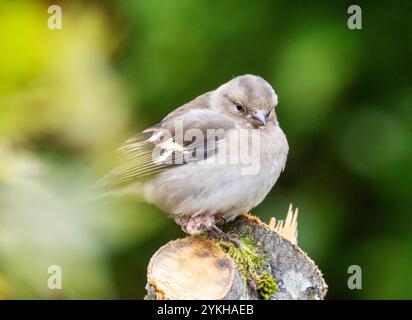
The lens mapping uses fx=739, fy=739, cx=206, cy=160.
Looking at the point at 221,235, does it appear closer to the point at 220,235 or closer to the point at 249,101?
the point at 220,235

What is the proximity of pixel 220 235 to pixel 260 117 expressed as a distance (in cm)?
88

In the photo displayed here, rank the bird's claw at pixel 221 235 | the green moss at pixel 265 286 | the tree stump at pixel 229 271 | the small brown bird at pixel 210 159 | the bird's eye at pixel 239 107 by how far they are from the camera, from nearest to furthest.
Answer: the tree stump at pixel 229 271 → the green moss at pixel 265 286 → the bird's claw at pixel 221 235 → the small brown bird at pixel 210 159 → the bird's eye at pixel 239 107

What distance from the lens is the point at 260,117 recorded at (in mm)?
4336

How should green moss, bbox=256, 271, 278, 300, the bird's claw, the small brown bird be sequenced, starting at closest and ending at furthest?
green moss, bbox=256, 271, 278, 300 < the bird's claw < the small brown bird

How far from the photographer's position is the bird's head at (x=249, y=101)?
4320mm

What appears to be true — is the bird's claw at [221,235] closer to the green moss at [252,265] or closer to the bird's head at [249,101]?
the green moss at [252,265]

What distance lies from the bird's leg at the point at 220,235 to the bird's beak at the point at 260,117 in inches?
29.6

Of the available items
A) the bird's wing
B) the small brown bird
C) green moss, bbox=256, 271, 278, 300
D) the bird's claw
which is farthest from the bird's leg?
the bird's wing

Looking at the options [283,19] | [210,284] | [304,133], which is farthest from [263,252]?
[283,19]

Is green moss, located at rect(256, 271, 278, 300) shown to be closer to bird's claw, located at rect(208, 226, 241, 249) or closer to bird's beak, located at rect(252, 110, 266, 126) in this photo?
bird's claw, located at rect(208, 226, 241, 249)

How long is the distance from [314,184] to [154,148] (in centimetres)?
151

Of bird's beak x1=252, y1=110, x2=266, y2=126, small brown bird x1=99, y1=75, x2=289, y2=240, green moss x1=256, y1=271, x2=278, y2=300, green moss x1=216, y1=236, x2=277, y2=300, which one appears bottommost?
green moss x1=256, y1=271, x2=278, y2=300

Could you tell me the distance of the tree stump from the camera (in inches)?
124

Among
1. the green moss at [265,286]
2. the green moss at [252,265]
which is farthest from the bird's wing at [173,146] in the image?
the green moss at [265,286]
